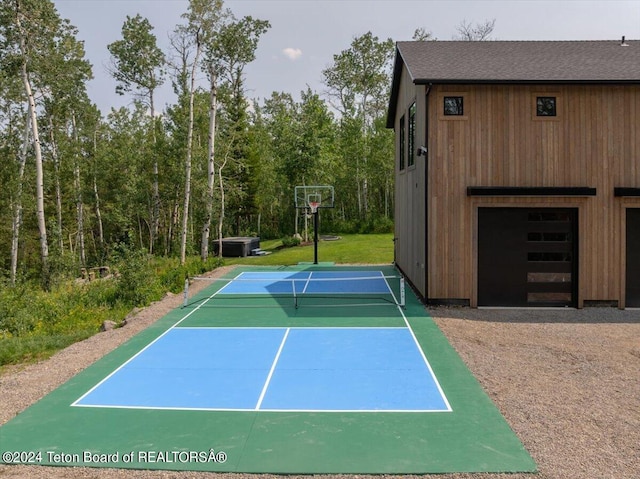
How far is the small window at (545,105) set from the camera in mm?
14766

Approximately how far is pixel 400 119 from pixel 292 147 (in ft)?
45.9

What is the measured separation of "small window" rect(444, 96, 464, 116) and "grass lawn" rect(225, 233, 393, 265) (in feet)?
37.5

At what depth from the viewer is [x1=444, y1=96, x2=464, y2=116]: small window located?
1479 centimetres

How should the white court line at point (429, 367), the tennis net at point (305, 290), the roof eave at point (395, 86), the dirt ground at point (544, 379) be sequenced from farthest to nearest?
the roof eave at point (395, 86) → the tennis net at point (305, 290) → the white court line at point (429, 367) → the dirt ground at point (544, 379)

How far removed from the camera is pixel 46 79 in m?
28.0

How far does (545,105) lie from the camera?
48.5ft

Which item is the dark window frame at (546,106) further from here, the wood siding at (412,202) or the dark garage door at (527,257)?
the wood siding at (412,202)

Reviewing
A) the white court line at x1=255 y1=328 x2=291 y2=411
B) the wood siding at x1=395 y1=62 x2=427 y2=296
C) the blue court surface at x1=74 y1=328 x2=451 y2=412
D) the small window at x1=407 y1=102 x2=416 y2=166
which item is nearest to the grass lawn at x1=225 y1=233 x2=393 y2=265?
the wood siding at x1=395 y1=62 x2=427 y2=296

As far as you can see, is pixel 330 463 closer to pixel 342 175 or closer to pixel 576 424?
pixel 576 424

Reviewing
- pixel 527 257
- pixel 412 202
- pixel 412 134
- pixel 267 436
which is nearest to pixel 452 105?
pixel 412 134

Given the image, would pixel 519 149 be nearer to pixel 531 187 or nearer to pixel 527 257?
pixel 531 187

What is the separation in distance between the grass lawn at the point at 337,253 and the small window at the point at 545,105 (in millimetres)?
A: 11786

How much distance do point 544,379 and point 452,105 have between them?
8.31 m

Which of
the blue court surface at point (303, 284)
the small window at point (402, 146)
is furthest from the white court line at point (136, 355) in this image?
the small window at point (402, 146)
